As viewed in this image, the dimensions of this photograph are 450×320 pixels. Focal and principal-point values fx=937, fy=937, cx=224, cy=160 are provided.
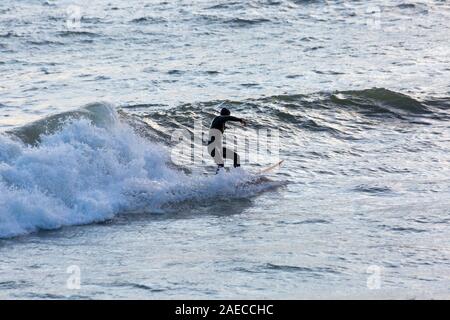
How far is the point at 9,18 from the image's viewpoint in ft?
104

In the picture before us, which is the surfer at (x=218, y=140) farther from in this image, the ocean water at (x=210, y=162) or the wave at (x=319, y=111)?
the wave at (x=319, y=111)

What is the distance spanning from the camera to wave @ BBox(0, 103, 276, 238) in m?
14.4

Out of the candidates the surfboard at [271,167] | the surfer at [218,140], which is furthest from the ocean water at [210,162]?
the surfer at [218,140]

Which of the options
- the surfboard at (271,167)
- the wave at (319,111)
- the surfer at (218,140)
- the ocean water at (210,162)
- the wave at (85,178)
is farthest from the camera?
the wave at (319,111)

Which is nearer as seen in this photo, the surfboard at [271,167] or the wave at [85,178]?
the wave at [85,178]

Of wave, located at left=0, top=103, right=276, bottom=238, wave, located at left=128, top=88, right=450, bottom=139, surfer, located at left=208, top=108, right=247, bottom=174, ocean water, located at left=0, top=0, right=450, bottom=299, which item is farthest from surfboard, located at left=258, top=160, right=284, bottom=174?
wave, located at left=128, top=88, right=450, bottom=139

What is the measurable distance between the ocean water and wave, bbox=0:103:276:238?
0.11ft

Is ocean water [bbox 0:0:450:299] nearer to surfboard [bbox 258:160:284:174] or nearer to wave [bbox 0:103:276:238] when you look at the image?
wave [bbox 0:103:276:238]

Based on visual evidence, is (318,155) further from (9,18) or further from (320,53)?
(9,18)

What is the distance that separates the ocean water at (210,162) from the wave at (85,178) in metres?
0.03

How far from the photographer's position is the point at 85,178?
15.8 meters

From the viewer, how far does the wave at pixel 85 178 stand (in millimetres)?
14422

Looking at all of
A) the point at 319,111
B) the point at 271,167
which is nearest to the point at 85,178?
the point at 271,167
